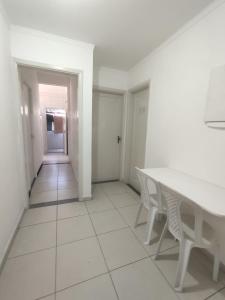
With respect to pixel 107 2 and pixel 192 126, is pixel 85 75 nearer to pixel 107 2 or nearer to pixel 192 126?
pixel 107 2

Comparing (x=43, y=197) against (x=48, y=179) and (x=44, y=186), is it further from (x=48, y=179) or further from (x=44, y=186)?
(x=48, y=179)

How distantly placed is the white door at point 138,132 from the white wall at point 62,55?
1.11m

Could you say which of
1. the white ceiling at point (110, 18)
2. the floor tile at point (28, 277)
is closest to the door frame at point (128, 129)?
the white ceiling at point (110, 18)

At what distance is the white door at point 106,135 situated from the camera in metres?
3.28

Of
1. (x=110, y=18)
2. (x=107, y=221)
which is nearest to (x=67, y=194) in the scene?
(x=107, y=221)

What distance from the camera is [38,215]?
7.11ft

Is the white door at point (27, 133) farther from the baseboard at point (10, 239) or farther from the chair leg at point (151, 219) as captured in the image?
the chair leg at point (151, 219)

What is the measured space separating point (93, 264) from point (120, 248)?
1.12 feet

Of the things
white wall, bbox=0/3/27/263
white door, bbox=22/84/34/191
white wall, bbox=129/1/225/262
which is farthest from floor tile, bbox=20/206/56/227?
white wall, bbox=129/1/225/262

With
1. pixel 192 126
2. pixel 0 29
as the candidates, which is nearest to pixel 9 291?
pixel 192 126

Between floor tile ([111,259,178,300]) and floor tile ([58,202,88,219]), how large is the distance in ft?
3.44

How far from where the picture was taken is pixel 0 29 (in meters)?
1.51

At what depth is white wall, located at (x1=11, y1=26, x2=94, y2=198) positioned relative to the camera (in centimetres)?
194

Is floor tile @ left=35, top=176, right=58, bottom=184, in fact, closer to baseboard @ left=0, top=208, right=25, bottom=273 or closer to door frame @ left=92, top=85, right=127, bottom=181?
baseboard @ left=0, top=208, right=25, bottom=273
